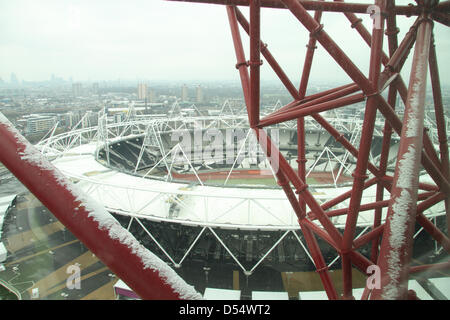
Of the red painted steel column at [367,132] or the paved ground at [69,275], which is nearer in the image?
the red painted steel column at [367,132]

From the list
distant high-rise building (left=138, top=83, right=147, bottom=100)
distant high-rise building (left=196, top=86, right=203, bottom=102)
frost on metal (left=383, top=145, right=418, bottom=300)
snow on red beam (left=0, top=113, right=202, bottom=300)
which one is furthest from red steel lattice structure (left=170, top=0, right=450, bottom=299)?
distant high-rise building (left=138, top=83, right=147, bottom=100)

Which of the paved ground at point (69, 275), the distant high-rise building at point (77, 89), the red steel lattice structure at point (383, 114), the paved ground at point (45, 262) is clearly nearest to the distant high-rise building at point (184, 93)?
the distant high-rise building at point (77, 89)

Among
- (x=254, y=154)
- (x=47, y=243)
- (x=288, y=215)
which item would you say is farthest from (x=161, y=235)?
(x=254, y=154)

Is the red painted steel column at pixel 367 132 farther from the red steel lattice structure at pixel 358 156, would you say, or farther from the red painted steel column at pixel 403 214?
the red painted steel column at pixel 403 214

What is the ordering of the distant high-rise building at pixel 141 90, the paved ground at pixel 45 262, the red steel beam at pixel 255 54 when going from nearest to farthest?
the red steel beam at pixel 255 54 → the paved ground at pixel 45 262 → the distant high-rise building at pixel 141 90

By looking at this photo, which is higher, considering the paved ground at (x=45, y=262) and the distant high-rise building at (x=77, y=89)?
the distant high-rise building at (x=77, y=89)

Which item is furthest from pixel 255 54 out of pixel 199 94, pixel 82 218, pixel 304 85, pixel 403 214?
pixel 199 94

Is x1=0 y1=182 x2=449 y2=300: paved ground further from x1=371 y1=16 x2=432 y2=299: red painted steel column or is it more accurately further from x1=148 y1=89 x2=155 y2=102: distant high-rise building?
x1=148 y1=89 x2=155 y2=102: distant high-rise building
